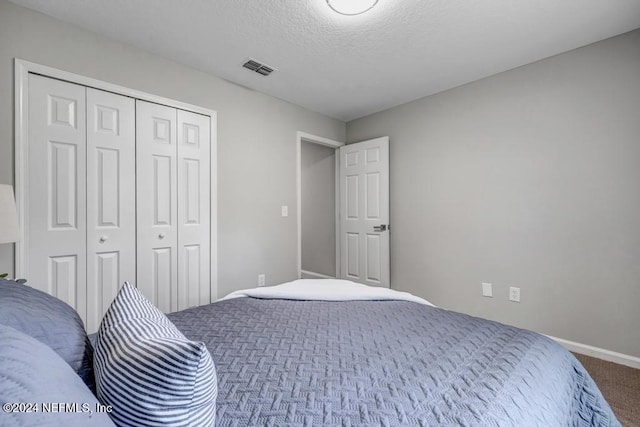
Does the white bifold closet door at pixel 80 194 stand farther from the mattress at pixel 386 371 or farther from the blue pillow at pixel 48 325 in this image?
the blue pillow at pixel 48 325

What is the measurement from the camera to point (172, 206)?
2512 millimetres

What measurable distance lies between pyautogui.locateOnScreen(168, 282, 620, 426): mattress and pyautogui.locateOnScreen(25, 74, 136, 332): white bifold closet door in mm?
1186

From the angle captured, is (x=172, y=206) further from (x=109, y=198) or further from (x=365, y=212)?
(x=365, y=212)

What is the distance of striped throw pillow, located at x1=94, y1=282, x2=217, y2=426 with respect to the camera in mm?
528

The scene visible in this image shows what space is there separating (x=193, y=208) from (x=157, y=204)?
303mm

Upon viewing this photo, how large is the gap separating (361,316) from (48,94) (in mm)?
2477

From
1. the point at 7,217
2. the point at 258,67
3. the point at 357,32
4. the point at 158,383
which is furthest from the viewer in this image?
the point at 258,67

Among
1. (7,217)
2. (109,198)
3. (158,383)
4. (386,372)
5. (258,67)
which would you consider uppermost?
(258,67)

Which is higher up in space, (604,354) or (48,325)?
(48,325)

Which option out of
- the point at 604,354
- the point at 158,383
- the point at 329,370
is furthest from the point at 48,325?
the point at 604,354

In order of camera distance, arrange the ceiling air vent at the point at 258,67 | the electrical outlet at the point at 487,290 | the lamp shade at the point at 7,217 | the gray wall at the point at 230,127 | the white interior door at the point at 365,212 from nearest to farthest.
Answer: the lamp shade at the point at 7,217, the gray wall at the point at 230,127, the ceiling air vent at the point at 258,67, the electrical outlet at the point at 487,290, the white interior door at the point at 365,212

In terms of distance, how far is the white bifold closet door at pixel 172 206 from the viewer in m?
2.35

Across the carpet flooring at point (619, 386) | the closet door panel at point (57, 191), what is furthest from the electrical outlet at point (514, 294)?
the closet door panel at point (57, 191)

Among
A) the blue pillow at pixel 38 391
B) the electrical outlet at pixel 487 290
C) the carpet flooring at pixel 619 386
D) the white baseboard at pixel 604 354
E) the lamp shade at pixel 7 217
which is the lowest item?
the carpet flooring at pixel 619 386
